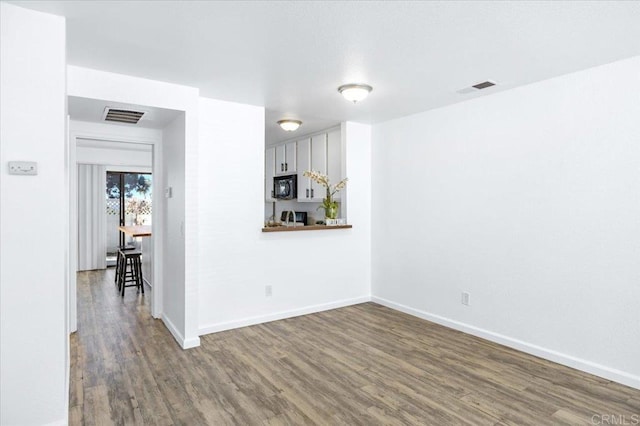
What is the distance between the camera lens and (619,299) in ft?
9.30

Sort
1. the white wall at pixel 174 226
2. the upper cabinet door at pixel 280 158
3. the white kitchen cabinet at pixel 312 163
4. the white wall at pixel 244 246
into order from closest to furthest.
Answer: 1. the white wall at pixel 174 226
2. the white wall at pixel 244 246
3. the white kitchen cabinet at pixel 312 163
4. the upper cabinet door at pixel 280 158

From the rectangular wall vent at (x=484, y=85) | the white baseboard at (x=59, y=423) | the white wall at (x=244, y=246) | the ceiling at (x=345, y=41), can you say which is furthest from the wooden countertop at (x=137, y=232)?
the rectangular wall vent at (x=484, y=85)

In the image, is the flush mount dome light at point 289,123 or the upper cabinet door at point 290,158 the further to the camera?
the upper cabinet door at point 290,158

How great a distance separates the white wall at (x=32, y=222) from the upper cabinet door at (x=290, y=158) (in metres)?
4.21

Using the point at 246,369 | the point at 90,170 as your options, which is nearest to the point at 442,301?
the point at 246,369

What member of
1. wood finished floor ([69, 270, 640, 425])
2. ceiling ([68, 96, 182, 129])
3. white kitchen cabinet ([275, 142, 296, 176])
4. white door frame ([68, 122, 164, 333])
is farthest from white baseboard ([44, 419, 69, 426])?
white kitchen cabinet ([275, 142, 296, 176])

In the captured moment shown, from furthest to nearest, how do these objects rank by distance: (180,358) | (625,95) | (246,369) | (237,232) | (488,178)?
(237,232)
(488,178)
(180,358)
(246,369)
(625,95)

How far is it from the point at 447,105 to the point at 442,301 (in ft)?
6.84

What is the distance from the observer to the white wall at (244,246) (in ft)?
12.6

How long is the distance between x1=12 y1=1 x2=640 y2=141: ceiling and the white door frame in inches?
41.3

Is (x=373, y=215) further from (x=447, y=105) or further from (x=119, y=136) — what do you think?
(x=119, y=136)

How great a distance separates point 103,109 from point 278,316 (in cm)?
268

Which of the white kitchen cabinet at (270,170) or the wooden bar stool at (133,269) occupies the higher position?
the white kitchen cabinet at (270,170)

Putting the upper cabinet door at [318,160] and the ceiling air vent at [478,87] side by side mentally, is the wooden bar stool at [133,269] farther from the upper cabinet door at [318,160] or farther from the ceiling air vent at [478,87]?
the ceiling air vent at [478,87]
